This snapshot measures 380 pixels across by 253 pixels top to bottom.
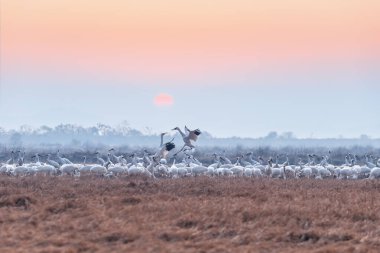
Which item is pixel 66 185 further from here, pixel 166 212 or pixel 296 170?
pixel 296 170

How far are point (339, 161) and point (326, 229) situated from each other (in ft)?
172

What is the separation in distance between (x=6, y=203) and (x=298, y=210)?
6.85m

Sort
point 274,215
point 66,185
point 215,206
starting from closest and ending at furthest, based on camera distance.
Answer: point 274,215
point 215,206
point 66,185

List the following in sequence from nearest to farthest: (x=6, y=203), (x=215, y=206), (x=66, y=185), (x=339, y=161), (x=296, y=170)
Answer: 1. (x=215, y=206)
2. (x=6, y=203)
3. (x=66, y=185)
4. (x=296, y=170)
5. (x=339, y=161)

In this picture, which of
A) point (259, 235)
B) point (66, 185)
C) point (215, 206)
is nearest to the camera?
point (259, 235)

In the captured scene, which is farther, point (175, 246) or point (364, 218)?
point (364, 218)

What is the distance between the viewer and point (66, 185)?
2391 centimetres

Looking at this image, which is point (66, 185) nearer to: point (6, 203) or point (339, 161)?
point (6, 203)

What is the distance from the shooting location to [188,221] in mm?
15188

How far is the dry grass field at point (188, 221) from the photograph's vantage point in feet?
43.9

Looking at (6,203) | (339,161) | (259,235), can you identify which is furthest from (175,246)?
(339,161)

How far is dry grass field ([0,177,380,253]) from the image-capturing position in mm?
13367

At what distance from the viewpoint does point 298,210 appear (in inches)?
648

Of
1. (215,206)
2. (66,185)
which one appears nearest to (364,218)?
(215,206)
